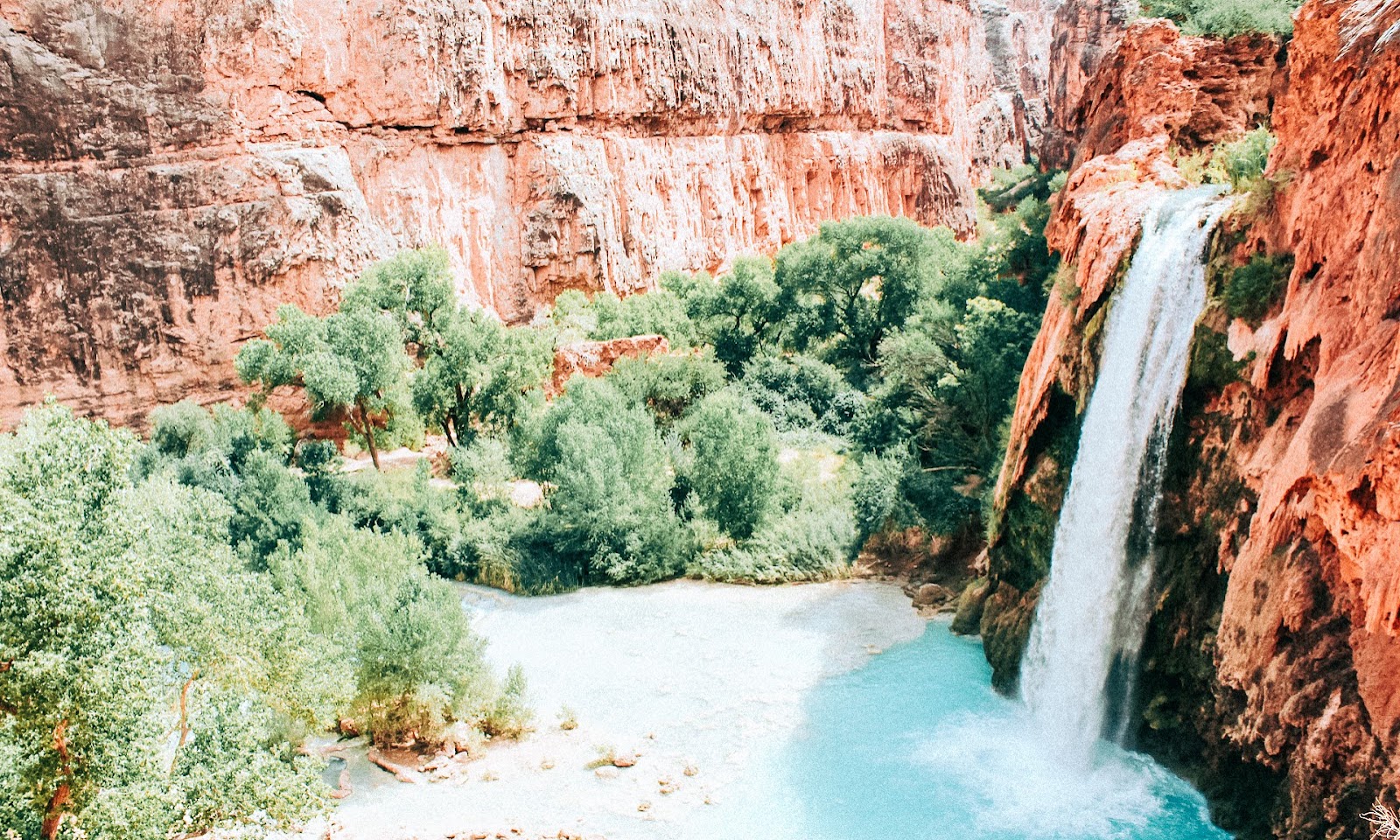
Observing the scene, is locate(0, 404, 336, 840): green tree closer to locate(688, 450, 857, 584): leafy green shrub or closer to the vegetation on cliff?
the vegetation on cliff

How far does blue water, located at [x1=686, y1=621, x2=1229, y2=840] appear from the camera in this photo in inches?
404

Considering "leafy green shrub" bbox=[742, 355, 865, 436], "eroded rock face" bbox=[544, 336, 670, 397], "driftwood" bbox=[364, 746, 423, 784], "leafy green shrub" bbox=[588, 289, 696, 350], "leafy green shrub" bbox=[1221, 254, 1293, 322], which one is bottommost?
"driftwood" bbox=[364, 746, 423, 784]

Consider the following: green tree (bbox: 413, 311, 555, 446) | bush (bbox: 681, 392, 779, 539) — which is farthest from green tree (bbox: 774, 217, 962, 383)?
green tree (bbox: 413, 311, 555, 446)

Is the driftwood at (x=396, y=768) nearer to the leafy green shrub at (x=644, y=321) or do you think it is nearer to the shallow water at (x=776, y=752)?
the shallow water at (x=776, y=752)

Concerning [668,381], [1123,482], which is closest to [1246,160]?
[1123,482]

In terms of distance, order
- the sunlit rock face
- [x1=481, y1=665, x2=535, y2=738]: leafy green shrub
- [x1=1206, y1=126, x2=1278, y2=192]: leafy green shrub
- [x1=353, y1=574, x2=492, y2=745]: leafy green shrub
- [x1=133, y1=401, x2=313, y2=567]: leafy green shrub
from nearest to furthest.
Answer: [x1=1206, y1=126, x2=1278, y2=192]: leafy green shrub → [x1=353, y1=574, x2=492, y2=745]: leafy green shrub → [x1=481, y1=665, x2=535, y2=738]: leafy green shrub → [x1=133, y1=401, x2=313, y2=567]: leafy green shrub → the sunlit rock face

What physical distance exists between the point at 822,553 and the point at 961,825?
8.26 metres

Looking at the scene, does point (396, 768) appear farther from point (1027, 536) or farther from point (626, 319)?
point (626, 319)

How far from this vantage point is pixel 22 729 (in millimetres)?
6520

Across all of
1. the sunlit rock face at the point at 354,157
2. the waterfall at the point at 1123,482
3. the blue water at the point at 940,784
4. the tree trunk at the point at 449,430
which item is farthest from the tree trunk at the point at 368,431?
the waterfall at the point at 1123,482

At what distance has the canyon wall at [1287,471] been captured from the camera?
7.46 m

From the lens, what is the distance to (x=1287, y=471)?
8.34 meters

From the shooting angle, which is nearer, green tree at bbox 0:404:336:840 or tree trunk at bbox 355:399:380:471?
green tree at bbox 0:404:336:840

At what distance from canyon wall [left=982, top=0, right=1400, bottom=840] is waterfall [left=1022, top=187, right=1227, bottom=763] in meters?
0.24
